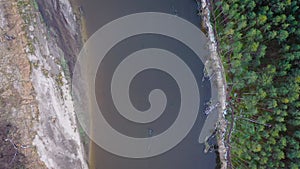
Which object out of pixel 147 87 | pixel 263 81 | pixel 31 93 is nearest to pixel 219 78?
pixel 263 81

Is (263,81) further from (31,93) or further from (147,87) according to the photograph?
(31,93)

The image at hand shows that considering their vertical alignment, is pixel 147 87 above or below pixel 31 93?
above

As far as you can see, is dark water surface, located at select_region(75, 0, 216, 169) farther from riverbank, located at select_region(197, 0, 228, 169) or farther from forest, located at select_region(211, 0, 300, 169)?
forest, located at select_region(211, 0, 300, 169)

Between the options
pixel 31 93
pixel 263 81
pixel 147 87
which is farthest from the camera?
pixel 147 87

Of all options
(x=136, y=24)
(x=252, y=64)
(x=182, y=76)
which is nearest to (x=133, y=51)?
(x=136, y=24)

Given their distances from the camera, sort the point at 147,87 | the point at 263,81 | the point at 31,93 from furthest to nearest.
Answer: the point at 147,87 < the point at 263,81 < the point at 31,93

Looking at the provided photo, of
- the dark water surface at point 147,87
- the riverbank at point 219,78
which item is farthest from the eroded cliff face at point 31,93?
the riverbank at point 219,78

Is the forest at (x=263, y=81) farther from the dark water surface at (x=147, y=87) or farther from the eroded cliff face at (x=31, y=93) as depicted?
the eroded cliff face at (x=31, y=93)

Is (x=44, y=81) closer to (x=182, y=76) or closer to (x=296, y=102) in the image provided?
(x=182, y=76)
